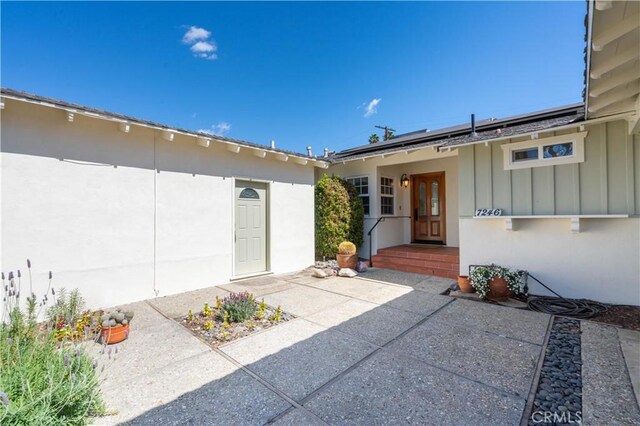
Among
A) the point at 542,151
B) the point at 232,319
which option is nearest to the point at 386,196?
the point at 542,151

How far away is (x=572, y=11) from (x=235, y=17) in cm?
741

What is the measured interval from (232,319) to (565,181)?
20.2ft

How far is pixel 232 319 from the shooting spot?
397 centimetres

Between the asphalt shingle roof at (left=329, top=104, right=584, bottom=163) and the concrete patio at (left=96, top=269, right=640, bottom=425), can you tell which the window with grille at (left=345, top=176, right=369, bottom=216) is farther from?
the concrete patio at (left=96, top=269, right=640, bottom=425)

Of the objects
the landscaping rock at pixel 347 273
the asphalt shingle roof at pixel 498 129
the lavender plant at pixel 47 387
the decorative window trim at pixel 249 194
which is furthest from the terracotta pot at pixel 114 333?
the asphalt shingle roof at pixel 498 129

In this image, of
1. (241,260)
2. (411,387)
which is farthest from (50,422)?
(241,260)

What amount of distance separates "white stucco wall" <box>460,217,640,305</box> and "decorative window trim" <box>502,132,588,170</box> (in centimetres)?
106

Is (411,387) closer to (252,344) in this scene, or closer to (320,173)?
(252,344)

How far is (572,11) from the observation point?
4547 mm

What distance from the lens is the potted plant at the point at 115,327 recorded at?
332 cm

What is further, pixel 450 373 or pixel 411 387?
pixel 450 373

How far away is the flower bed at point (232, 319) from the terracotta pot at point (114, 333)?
0.73 meters

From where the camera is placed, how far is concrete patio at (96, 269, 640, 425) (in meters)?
2.13

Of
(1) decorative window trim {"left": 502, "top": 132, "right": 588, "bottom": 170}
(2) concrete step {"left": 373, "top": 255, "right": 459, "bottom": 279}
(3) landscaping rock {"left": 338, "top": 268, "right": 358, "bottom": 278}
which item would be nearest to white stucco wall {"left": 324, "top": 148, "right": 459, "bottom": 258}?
(2) concrete step {"left": 373, "top": 255, "right": 459, "bottom": 279}
